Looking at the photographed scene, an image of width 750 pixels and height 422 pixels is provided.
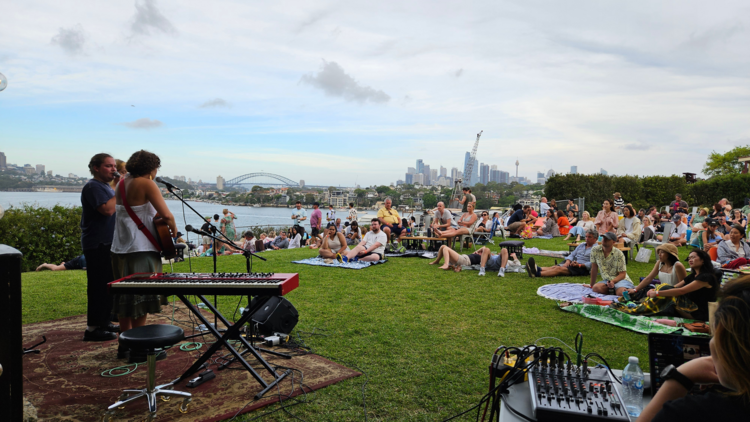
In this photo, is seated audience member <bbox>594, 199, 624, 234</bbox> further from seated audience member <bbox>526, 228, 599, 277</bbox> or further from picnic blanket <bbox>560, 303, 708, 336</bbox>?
picnic blanket <bbox>560, 303, 708, 336</bbox>

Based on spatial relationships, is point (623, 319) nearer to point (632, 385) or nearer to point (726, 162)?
point (632, 385)

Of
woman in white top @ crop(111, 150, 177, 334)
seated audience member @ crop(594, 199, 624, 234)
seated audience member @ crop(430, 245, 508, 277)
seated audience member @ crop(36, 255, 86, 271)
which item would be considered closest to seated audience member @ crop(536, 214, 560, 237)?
seated audience member @ crop(594, 199, 624, 234)

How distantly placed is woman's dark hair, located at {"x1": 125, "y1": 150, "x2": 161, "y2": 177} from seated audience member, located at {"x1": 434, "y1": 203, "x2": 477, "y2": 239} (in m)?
9.26

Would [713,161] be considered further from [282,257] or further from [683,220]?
[282,257]

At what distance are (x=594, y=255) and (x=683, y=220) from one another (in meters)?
8.53

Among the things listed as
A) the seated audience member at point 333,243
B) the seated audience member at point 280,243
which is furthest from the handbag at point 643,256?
the seated audience member at point 280,243

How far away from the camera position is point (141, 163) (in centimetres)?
390

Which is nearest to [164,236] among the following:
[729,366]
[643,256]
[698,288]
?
[729,366]

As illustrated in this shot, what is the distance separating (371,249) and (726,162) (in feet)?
186

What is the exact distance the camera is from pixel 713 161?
51.8m

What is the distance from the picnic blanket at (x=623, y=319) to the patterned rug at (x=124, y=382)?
3.79 meters

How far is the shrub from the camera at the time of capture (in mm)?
9898

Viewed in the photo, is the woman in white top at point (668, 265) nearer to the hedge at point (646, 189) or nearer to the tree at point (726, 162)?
the hedge at point (646, 189)

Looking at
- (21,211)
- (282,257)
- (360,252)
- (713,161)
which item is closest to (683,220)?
(360,252)
